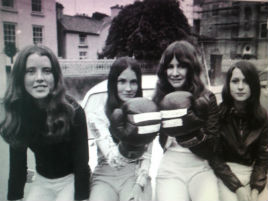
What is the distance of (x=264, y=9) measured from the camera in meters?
2.88

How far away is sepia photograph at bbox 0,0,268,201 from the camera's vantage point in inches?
93.7

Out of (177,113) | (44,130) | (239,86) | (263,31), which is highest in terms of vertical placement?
(263,31)

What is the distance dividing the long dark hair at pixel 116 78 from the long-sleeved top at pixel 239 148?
2.88 feet

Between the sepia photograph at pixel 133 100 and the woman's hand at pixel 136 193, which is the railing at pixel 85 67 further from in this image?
the woman's hand at pixel 136 193

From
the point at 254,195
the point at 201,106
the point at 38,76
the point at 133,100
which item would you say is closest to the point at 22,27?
the point at 38,76

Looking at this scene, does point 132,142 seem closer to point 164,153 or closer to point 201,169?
point 164,153

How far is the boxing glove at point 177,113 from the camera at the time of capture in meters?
2.57

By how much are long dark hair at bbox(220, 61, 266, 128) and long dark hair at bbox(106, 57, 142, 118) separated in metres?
0.79

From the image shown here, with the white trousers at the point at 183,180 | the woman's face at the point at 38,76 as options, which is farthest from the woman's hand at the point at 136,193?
the woman's face at the point at 38,76

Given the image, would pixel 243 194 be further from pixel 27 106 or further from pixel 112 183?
pixel 27 106

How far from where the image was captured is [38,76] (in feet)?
7.52

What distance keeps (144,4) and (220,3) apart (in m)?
0.72

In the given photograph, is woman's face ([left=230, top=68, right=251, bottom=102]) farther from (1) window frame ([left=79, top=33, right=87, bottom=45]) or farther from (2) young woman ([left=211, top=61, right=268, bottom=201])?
(1) window frame ([left=79, top=33, right=87, bottom=45])

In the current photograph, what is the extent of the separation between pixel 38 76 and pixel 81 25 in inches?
24.5
